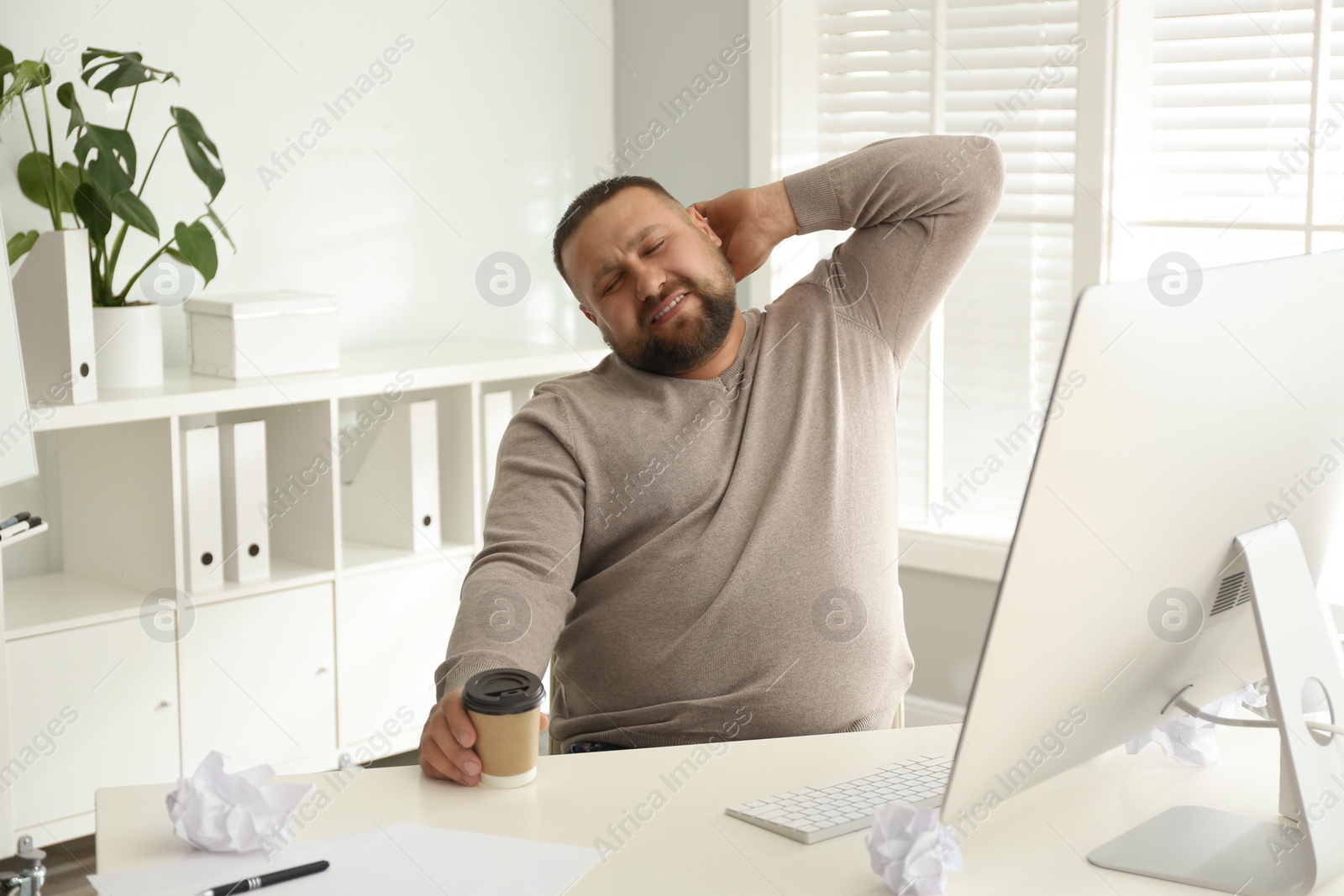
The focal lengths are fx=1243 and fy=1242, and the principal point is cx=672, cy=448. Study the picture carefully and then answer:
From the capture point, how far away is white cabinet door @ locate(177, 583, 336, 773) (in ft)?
8.49

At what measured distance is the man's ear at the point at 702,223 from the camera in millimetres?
1923

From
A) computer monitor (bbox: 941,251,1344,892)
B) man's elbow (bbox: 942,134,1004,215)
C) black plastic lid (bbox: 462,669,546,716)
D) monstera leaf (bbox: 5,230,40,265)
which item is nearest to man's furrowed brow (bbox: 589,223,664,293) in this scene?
man's elbow (bbox: 942,134,1004,215)

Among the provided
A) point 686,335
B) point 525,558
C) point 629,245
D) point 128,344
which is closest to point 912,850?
point 525,558

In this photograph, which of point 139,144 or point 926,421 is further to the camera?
point 926,421

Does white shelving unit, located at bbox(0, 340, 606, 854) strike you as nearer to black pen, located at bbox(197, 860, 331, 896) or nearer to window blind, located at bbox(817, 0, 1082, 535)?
window blind, located at bbox(817, 0, 1082, 535)

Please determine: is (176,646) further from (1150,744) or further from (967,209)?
(1150,744)

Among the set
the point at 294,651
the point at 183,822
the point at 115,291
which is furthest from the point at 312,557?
the point at 183,822

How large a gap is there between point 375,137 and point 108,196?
935 mm

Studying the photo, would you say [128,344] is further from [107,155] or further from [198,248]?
[107,155]

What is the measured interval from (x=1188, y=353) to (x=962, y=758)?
331mm

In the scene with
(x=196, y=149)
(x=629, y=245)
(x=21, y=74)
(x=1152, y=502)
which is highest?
(x=21, y=74)

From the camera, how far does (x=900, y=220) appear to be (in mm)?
1953

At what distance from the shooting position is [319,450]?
2779 mm

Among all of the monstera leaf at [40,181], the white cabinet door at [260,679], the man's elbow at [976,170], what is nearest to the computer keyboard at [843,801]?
the man's elbow at [976,170]
